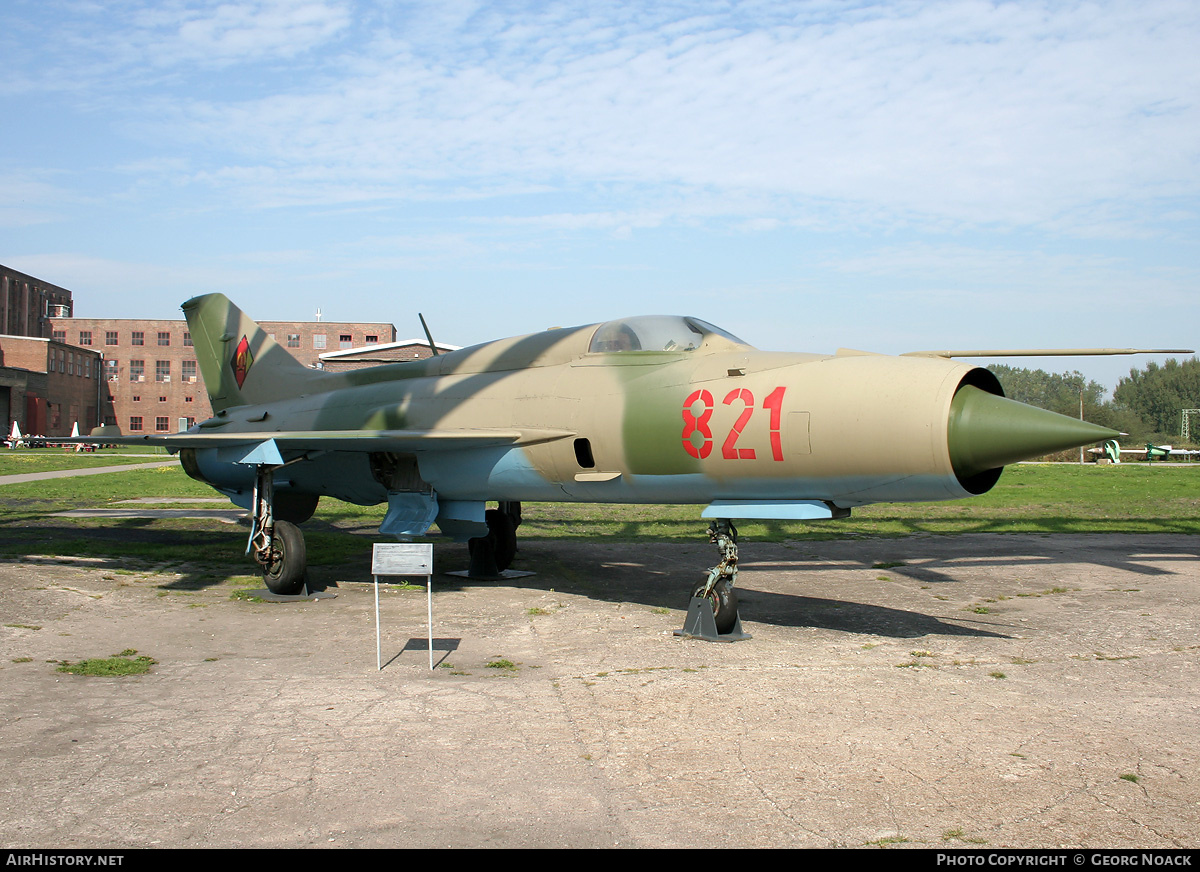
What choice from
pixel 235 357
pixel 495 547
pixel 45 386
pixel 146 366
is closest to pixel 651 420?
pixel 495 547

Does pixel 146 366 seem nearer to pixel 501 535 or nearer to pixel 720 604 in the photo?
pixel 501 535

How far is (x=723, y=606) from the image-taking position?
8203mm

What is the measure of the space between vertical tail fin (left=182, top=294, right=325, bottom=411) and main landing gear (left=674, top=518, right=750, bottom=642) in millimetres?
8185

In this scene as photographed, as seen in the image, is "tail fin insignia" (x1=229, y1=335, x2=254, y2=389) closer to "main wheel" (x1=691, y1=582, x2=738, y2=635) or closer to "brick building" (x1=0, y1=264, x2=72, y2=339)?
"main wheel" (x1=691, y1=582, x2=738, y2=635)

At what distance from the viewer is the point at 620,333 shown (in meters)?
9.31

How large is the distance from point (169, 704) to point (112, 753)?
101 centimetres

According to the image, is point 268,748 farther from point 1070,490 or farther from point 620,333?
point 1070,490

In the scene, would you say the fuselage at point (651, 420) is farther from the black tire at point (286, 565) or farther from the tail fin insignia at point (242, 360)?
the tail fin insignia at point (242, 360)

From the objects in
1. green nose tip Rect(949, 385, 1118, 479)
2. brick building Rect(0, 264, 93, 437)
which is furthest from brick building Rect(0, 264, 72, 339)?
green nose tip Rect(949, 385, 1118, 479)

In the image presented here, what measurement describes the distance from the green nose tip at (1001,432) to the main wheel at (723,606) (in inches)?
96.1

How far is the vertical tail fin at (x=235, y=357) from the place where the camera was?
14156mm

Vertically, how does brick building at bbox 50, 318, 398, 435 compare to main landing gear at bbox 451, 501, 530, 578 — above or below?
above

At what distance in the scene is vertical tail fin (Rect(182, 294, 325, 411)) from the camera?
14.2 m
